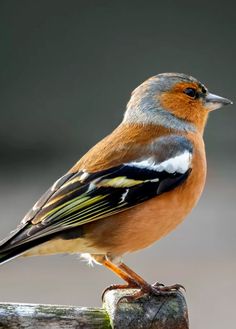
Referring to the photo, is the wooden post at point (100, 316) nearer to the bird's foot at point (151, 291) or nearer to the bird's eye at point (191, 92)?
the bird's foot at point (151, 291)

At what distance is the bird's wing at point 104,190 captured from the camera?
14.8ft

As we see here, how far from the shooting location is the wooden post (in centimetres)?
353

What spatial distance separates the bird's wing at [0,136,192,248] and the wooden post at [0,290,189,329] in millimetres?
827

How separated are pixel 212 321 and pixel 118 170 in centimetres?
347

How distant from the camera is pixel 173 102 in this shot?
Result: 545cm

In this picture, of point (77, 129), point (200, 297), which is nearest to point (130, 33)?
point (77, 129)

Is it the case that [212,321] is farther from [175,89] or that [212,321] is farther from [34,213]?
[34,213]

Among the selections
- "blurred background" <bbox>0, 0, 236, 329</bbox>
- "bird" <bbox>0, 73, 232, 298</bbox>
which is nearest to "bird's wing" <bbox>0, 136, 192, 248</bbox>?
"bird" <bbox>0, 73, 232, 298</bbox>

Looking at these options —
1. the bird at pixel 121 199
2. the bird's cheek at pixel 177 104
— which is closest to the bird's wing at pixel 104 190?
the bird at pixel 121 199

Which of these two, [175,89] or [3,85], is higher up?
[3,85]

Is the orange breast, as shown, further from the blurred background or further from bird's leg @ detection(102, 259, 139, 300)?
the blurred background

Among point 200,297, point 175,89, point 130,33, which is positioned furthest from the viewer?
point 130,33

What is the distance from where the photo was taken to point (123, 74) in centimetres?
1191

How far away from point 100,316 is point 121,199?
1.22 metres
